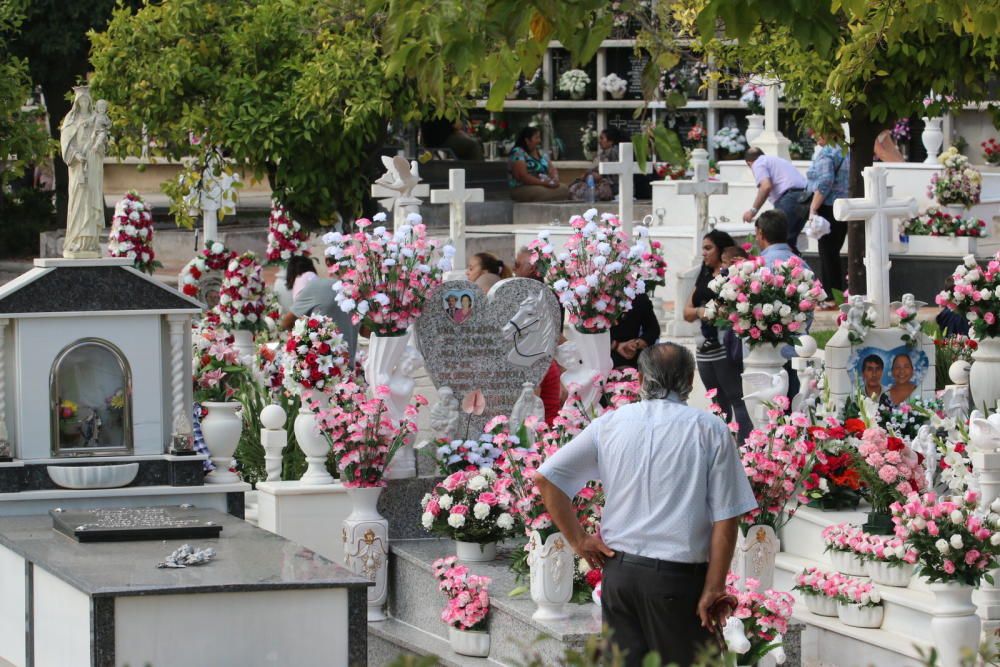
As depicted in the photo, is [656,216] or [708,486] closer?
[708,486]

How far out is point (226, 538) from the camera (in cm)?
831

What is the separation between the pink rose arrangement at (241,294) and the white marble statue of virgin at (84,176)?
13.2 ft

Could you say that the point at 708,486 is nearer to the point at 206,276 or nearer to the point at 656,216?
the point at 206,276

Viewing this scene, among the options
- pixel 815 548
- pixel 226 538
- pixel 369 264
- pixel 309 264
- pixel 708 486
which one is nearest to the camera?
pixel 708 486

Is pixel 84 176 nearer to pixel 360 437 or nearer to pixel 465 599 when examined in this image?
pixel 360 437

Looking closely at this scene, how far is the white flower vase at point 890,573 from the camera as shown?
27.5 ft

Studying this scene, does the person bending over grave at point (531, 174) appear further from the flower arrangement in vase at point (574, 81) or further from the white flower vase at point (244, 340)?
the white flower vase at point (244, 340)

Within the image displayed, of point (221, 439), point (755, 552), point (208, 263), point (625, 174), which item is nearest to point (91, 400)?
point (221, 439)

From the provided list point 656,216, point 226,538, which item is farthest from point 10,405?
point 656,216

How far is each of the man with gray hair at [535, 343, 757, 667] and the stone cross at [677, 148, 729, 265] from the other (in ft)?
38.8

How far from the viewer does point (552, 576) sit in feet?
26.2

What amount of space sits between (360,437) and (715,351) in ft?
8.99

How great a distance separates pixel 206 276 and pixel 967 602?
856cm

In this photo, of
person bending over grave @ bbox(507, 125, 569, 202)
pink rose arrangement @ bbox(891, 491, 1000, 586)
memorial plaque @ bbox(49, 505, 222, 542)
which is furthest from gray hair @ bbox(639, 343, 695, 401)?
person bending over grave @ bbox(507, 125, 569, 202)
